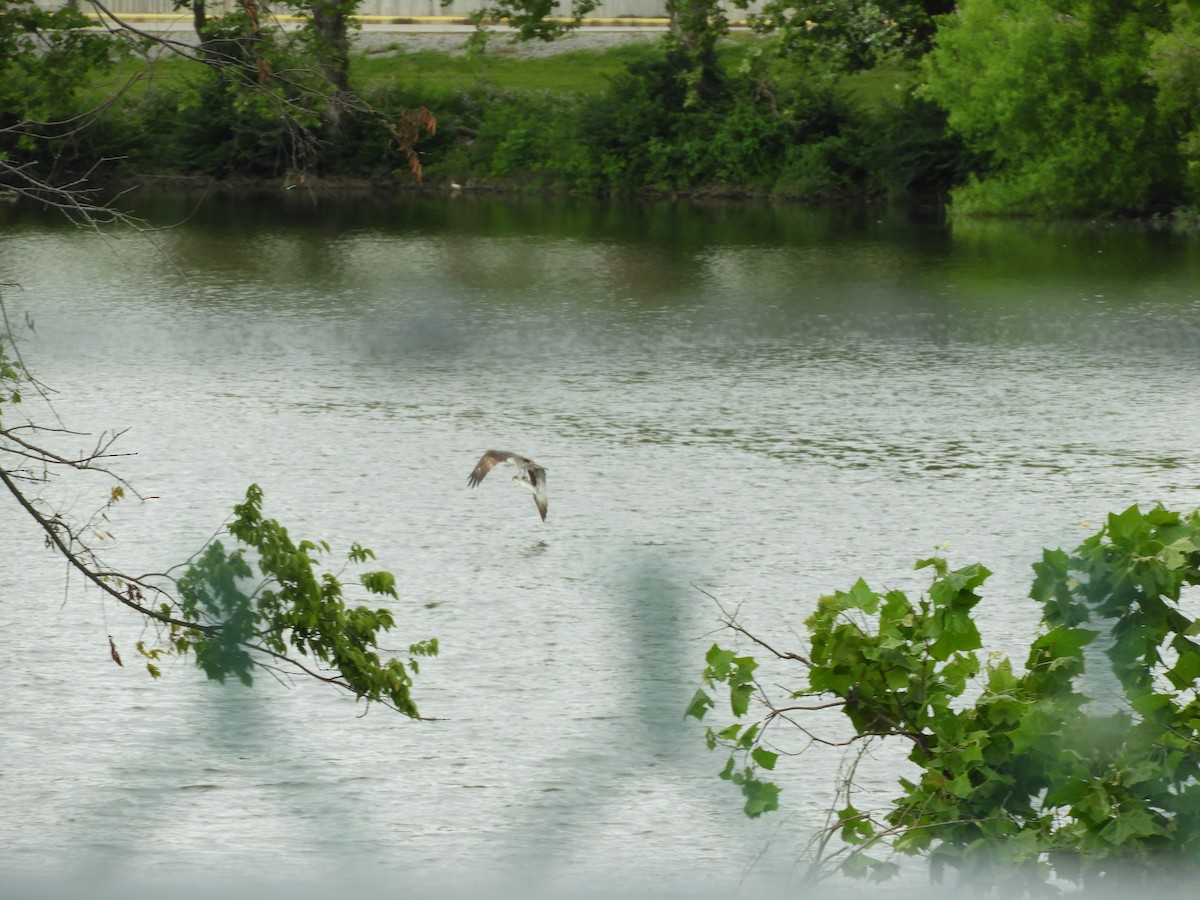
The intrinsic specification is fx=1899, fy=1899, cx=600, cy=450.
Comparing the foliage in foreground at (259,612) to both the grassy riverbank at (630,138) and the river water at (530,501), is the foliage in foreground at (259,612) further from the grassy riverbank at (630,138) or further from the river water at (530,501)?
the grassy riverbank at (630,138)

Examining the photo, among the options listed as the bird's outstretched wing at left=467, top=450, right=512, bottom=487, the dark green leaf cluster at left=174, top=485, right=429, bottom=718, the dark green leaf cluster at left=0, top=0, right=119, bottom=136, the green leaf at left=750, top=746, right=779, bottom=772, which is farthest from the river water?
the dark green leaf cluster at left=0, top=0, right=119, bottom=136

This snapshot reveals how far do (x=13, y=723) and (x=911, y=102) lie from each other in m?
28.6

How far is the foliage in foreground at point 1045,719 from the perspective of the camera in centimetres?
404

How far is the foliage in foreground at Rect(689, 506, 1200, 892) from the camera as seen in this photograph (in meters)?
4.04

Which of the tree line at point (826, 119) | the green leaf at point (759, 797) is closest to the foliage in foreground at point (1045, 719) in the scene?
the green leaf at point (759, 797)

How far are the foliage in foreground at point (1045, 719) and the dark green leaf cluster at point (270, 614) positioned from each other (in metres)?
1.08

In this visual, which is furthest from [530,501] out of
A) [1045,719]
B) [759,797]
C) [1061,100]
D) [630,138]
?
[630,138]

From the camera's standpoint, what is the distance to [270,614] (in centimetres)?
507

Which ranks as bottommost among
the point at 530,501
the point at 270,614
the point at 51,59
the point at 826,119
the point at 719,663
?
the point at 530,501

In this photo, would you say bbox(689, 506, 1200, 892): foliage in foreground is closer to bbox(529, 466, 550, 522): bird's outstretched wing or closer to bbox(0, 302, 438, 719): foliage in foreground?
bbox(0, 302, 438, 719): foliage in foreground

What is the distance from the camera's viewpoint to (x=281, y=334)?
1675 cm

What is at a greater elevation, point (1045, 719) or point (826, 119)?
point (1045, 719)

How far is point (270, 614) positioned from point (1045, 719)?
2.07m

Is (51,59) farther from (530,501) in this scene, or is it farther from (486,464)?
Result: (486,464)
